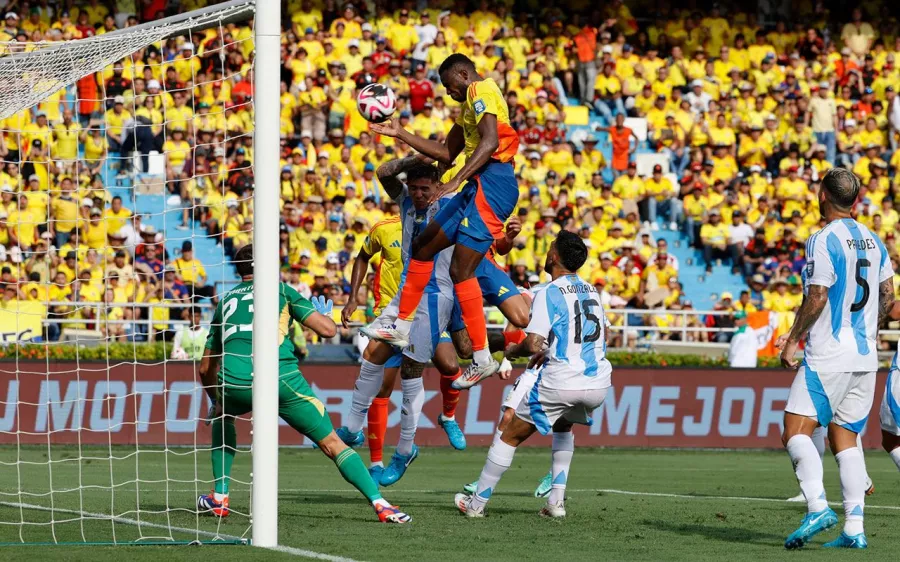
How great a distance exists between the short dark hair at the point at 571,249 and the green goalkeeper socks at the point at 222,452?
2756 mm

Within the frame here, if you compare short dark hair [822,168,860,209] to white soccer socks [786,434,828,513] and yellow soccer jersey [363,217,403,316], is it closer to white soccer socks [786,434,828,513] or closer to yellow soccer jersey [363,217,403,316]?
white soccer socks [786,434,828,513]

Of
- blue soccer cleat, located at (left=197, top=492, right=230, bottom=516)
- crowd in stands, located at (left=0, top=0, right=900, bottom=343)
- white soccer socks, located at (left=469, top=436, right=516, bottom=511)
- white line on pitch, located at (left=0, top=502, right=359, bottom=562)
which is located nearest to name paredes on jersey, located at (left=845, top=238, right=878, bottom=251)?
white soccer socks, located at (left=469, top=436, right=516, bottom=511)

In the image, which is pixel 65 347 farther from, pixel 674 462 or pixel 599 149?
pixel 599 149

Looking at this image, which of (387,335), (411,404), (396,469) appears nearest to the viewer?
(387,335)

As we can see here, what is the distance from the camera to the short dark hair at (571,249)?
10305 millimetres

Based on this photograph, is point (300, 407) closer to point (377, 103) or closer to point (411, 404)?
point (377, 103)

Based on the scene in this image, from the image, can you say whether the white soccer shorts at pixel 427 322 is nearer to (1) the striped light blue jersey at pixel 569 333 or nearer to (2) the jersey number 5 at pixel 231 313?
(1) the striped light blue jersey at pixel 569 333

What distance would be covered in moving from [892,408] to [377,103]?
182 inches

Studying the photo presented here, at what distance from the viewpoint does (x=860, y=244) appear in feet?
29.3

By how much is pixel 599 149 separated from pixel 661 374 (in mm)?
9049

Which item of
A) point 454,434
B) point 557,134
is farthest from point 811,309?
point 557,134

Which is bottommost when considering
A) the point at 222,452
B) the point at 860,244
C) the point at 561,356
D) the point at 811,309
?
the point at 222,452

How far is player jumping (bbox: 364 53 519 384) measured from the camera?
410 inches

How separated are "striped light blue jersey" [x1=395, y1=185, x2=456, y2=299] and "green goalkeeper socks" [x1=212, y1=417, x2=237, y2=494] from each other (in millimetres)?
2025
